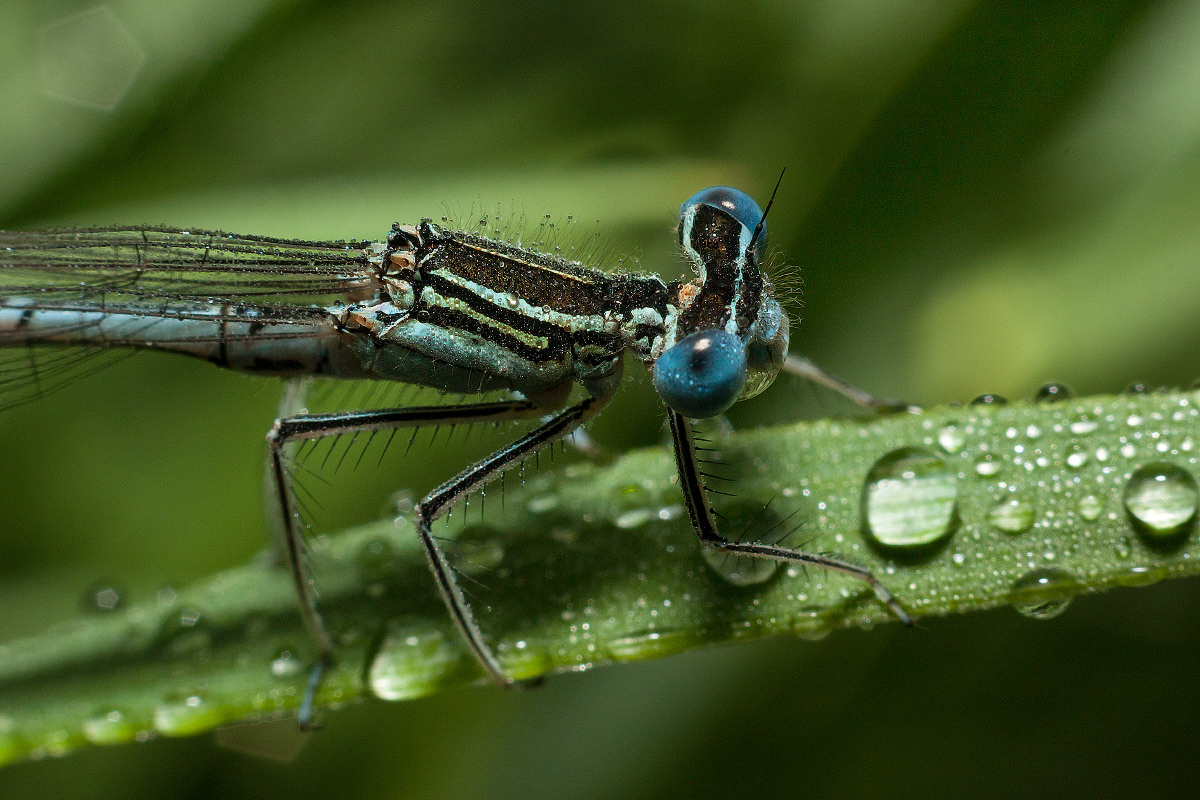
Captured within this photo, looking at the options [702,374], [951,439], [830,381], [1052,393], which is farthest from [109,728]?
[1052,393]

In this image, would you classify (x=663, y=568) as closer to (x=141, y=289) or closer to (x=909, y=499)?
(x=909, y=499)

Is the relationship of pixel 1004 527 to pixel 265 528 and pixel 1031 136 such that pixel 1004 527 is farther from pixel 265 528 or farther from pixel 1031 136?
pixel 265 528

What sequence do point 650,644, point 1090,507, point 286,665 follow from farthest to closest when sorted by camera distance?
point 286,665
point 650,644
point 1090,507

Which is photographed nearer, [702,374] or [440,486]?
[702,374]

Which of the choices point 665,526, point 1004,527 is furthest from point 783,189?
point 1004,527

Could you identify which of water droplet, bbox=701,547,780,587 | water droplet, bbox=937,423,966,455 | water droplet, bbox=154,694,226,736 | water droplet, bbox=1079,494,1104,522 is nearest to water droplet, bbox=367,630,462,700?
water droplet, bbox=154,694,226,736
